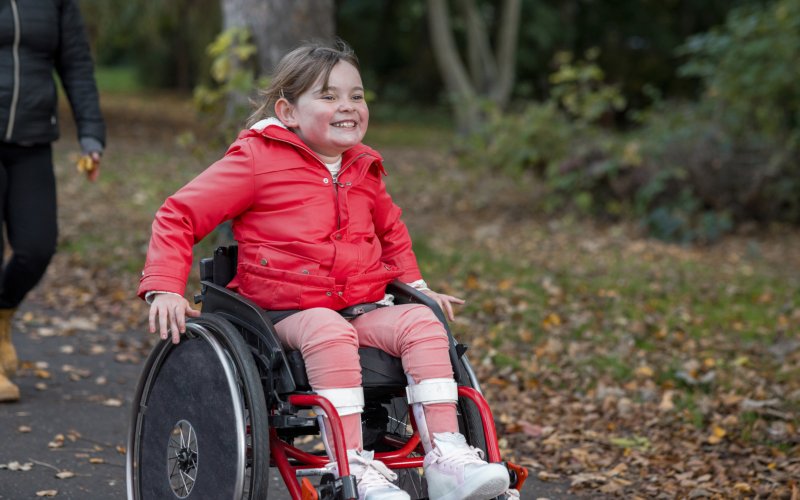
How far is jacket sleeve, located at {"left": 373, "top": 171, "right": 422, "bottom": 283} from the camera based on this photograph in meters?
3.52

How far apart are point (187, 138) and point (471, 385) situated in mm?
4885

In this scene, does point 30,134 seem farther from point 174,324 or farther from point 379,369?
point 379,369

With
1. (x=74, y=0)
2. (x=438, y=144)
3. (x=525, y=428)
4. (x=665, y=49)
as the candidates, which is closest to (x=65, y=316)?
(x=74, y=0)

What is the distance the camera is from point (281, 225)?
322 cm

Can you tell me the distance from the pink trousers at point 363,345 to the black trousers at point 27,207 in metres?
1.99

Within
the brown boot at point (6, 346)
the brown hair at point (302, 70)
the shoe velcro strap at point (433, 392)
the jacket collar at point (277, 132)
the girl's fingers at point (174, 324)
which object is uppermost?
the brown hair at point (302, 70)

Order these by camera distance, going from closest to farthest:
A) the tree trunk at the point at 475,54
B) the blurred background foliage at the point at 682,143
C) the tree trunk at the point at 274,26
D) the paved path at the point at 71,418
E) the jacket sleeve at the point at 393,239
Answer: the jacket sleeve at the point at 393,239
the paved path at the point at 71,418
the tree trunk at the point at 274,26
the blurred background foliage at the point at 682,143
the tree trunk at the point at 475,54

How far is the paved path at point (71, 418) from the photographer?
157 inches

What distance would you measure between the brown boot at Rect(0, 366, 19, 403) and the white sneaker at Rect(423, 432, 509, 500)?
8.37 ft

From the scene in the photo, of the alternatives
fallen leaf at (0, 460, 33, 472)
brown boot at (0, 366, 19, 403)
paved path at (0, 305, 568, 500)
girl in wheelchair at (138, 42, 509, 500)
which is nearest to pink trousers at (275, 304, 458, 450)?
girl in wheelchair at (138, 42, 509, 500)

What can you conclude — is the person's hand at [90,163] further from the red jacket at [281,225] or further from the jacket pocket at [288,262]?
the jacket pocket at [288,262]

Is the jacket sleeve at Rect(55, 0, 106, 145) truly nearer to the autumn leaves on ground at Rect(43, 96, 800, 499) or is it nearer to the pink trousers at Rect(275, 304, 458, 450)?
the autumn leaves on ground at Rect(43, 96, 800, 499)

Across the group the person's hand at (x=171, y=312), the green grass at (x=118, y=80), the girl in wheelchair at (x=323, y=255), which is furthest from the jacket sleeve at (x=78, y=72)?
the green grass at (x=118, y=80)

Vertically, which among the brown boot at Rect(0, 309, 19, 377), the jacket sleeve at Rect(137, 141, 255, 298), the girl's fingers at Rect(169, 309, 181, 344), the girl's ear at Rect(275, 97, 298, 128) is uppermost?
the girl's ear at Rect(275, 97, 298, 128)
